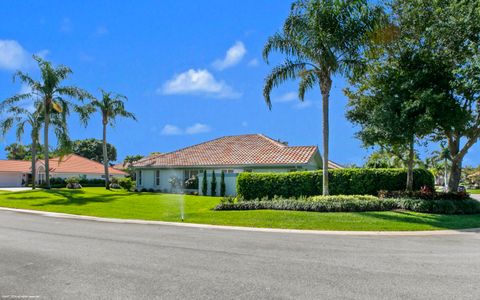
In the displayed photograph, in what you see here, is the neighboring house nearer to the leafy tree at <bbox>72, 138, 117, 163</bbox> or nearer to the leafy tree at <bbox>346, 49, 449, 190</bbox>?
the leafy tree at <bbox>72, 138, 117, 163</bbox>

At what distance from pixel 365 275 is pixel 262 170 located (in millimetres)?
25744

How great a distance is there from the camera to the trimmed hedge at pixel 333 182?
78.5 feet

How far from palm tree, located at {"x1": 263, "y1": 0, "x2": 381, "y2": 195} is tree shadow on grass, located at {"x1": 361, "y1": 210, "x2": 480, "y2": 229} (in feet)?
13.6

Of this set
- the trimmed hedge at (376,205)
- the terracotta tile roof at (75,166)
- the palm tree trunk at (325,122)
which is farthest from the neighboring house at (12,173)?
the palm tree trunk at (325,122)

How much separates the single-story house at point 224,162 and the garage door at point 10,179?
105ft

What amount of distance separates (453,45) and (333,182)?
10023mm

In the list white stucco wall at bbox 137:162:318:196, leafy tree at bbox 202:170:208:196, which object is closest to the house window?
white stucco wall at bbox 137:162:318:196

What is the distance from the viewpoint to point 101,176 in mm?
68375

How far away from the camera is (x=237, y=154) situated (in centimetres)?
3669

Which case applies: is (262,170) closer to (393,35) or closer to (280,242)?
(393,35)

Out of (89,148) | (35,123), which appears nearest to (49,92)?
(35,123)

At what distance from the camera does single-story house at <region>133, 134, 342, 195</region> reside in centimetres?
3269

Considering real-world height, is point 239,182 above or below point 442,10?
below

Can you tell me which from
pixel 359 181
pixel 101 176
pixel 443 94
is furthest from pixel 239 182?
pixel 101 176
